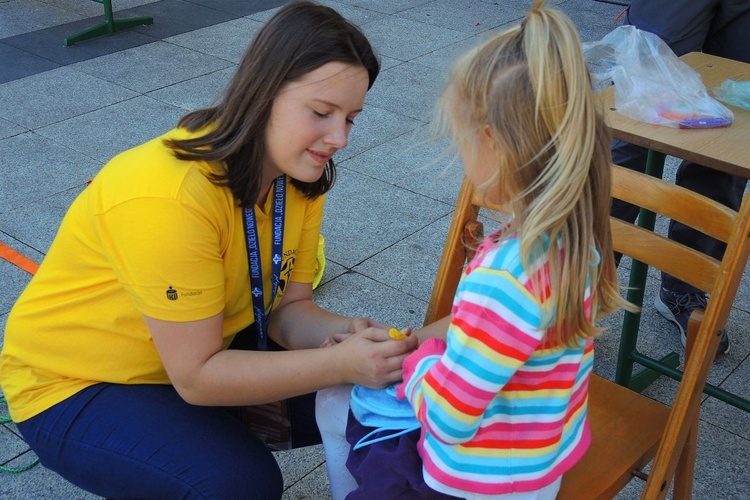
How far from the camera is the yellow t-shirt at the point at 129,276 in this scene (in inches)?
64.4

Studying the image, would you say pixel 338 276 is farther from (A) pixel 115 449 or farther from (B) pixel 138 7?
(B) pixel 138 7

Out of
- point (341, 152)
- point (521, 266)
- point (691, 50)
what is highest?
point (521, 266)

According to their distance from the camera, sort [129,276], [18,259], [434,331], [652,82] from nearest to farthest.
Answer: [129,276] → [434,331] → [652,82] → [18,259]

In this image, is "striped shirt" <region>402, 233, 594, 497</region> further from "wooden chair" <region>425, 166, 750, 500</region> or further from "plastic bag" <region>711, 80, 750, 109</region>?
"plastic bag" <region>711, 80, 750, 109</region>

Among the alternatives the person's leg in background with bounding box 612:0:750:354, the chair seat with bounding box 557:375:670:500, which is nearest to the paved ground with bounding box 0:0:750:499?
the person's leg in background with bounding box 612:0:750:354

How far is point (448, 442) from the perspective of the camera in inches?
56.3

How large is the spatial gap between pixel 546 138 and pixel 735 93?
4.91 feet

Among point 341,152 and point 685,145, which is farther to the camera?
point 341,152

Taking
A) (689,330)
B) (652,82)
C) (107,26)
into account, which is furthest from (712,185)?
(107,26)

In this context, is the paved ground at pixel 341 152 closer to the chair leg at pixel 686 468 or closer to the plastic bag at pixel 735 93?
the chair leg at pixel 686 468

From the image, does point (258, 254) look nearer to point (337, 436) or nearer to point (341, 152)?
point (337, 436)

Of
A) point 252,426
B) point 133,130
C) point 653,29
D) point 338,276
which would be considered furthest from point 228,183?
point 133,130

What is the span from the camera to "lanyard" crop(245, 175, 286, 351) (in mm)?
1801

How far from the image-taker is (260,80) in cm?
170
